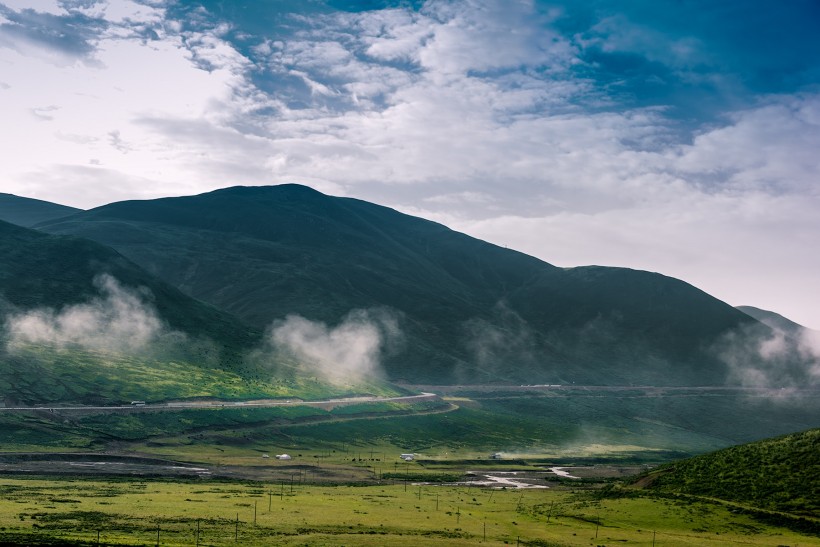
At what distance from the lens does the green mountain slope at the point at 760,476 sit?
9662 cm

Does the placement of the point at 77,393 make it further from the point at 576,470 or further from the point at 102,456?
the point at 576,470

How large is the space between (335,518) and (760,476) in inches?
2442

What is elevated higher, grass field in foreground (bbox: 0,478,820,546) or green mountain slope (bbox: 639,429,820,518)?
green mountain slope (bbox: 639,429,820,518)

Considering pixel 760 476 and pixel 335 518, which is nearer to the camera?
pixel 335 518

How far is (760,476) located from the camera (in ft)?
347

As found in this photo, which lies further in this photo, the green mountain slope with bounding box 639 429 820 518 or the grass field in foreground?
the green mountain slope with bounding box 639 429 820 518

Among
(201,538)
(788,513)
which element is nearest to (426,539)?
(201,538)

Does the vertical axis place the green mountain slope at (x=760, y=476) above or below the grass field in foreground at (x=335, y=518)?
above

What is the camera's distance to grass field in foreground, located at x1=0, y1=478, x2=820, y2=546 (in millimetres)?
79000

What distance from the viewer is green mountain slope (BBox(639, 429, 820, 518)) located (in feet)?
317

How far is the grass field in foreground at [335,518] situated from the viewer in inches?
3110

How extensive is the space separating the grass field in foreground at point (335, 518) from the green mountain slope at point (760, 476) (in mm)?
6273

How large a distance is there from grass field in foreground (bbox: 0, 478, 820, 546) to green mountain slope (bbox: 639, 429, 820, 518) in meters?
6.27

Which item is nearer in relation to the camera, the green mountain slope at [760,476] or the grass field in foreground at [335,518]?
the grass field in foreground at [335,518]
